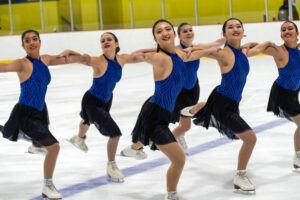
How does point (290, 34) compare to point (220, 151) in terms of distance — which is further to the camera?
point (220, 151)

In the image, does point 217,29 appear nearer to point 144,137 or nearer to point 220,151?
point 220,151

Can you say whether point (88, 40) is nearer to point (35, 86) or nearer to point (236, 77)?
point (35, 86)

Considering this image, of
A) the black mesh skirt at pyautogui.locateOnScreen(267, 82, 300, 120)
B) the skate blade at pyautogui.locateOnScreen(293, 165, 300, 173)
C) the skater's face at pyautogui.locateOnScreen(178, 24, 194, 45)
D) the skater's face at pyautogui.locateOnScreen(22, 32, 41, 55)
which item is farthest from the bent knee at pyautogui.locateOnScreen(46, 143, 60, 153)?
the skater's face at pyautogui.locateOnScreen(178, 24, 194, 45)

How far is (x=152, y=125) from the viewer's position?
17.9 feet

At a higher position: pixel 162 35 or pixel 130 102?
pixel 162 35

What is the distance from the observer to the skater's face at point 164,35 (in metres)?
5.46

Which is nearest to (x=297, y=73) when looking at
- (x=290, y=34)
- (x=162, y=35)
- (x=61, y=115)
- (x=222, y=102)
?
(x=290, y=34)

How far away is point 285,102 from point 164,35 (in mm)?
1501

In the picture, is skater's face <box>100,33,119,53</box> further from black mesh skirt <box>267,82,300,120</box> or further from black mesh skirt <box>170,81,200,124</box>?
black mesh skirt <box>267,82,300,120</box>

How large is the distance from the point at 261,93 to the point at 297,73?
17.9ft

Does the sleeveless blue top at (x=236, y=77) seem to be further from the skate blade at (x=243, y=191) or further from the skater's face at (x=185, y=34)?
the skater's face at (x=185, y=34)

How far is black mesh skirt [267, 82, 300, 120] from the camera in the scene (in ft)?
20.5

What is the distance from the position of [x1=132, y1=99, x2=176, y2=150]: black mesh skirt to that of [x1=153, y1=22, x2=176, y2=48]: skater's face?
0.50m

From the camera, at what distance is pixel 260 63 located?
55.2 ft
